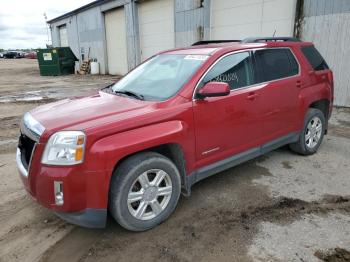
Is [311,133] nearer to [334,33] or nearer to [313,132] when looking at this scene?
[313,132]

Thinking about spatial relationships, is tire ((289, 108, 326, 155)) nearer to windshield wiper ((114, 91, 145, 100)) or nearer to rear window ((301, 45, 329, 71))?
rear window ((301, 45, 329, 71))

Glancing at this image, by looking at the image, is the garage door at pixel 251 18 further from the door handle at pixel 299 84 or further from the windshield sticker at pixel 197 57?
the windshield sticker at pixel 197 57

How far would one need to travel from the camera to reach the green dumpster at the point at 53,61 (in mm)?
21844

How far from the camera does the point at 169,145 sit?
3.23m

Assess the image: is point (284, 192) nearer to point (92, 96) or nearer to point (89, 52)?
point (92, 96)

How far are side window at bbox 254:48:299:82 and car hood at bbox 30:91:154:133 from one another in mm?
1696

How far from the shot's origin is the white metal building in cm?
841

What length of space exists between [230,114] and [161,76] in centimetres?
94

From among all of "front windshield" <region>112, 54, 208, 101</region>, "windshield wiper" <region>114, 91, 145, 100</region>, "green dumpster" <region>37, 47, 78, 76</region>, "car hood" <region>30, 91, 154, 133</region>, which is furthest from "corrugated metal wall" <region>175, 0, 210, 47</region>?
"green dumpster" <region>37, 47, 78, 76</region>

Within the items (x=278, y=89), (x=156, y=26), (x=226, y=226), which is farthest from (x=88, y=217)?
(x=156, y=26)

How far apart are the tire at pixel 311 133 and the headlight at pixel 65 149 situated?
3456 millimetres

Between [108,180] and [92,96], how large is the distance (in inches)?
59.2

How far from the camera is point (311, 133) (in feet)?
16.5

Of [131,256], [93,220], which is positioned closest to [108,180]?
[93,220]
